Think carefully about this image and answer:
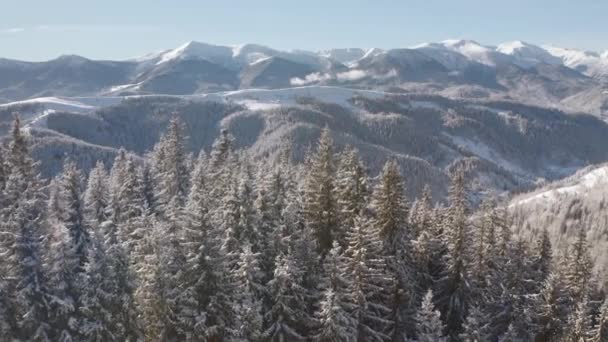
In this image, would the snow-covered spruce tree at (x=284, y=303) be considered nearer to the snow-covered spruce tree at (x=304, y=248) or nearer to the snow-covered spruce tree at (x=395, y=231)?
the snow-covered spruce tree at (x=304, y=248)

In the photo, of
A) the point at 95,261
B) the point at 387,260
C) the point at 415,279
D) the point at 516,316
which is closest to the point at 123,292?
the point at 95,261

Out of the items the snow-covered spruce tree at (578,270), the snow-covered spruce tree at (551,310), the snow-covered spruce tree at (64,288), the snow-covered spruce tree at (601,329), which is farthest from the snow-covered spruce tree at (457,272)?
the snow-covered spruce tree at (64,288)

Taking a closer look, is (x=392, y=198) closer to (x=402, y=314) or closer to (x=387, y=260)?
(x=387, y=260)

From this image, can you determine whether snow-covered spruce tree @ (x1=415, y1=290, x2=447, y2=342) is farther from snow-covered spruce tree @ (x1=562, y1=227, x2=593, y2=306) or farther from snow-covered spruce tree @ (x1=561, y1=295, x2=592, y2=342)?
snow-covered spruce tree @ (x1=562, y1=227, x2=593, y2=306)

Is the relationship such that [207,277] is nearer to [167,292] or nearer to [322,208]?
[167,292]

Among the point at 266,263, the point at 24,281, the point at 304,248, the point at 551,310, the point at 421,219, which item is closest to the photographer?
the point at 24,281

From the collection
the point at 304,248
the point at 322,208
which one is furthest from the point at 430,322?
the point at 322,208
